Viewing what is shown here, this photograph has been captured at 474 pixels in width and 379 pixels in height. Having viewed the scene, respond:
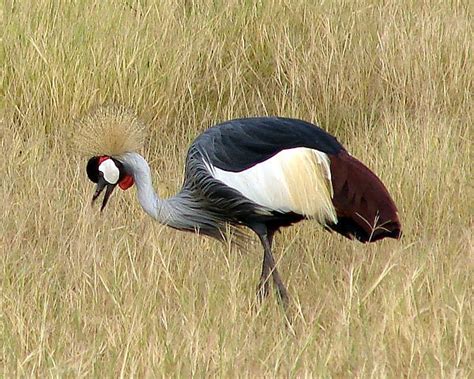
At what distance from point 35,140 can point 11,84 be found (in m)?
0.29

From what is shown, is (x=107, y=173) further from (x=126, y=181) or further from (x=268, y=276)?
(x=268, y=276)

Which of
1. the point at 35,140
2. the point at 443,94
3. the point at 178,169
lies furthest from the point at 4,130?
the point at 443,94

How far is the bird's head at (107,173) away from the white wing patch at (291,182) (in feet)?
1.07

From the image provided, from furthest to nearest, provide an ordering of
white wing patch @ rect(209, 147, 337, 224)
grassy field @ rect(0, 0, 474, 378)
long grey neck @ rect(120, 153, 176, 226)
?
long grey neck @ rect(120, 153, 176, 226), white wing patch @ rect(209, 147, 337, 224), grassy field @ rect(0, 0, 474, 378)

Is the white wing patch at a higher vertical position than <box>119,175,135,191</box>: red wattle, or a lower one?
higher

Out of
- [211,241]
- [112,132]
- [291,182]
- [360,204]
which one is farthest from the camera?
[211,241]

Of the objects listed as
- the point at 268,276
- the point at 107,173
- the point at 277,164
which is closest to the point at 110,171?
the point at 107,173

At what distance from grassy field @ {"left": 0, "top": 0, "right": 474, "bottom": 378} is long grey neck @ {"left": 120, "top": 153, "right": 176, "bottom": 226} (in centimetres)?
9

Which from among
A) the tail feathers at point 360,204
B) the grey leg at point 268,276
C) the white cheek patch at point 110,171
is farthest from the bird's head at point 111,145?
the tail feathers at point 360,204

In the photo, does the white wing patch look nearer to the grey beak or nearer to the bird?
the bird

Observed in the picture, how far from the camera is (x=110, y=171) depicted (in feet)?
12.1

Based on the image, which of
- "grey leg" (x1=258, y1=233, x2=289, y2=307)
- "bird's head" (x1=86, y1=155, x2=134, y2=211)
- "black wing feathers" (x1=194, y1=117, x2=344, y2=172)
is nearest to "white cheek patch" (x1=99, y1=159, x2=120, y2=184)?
"bird's head" (x1=86, y1=155, x2=134, y2=211)

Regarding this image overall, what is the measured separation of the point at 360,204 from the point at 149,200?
0.68 meters

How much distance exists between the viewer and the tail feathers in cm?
332
